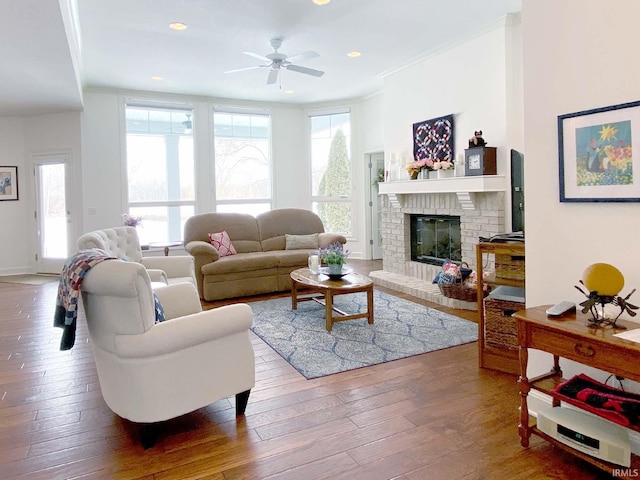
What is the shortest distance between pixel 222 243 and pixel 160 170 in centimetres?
264

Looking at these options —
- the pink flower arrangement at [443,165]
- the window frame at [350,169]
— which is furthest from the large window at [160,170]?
the pink flower arrangement at [443,165]

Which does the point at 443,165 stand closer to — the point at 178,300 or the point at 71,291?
the point at 178,300

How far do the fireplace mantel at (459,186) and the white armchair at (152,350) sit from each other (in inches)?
135

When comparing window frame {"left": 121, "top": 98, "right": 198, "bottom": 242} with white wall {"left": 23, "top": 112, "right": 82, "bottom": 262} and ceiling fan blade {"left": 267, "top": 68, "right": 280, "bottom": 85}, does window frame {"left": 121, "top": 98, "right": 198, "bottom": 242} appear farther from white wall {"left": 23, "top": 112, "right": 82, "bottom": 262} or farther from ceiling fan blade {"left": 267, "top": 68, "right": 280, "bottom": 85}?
ceiling fan blade {"left": 267, "top": 68, "right": 280, "bottom": 85}

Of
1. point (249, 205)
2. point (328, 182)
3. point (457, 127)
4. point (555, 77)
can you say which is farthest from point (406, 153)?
point (555, 77)

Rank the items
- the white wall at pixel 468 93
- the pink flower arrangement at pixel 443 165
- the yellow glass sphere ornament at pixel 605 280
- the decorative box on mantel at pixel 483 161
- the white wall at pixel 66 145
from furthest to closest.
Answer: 1. the white wall at pixel 66 145
2. the pink flower arrangement at pixel 443 165
3. the decorative box on mantel at pixel 483 161
4. the white wall at pixel 468 93
5. the yellow glass sphere ornament at pixel 605 280

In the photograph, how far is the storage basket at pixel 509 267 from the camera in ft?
9.73

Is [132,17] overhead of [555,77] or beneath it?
overhead

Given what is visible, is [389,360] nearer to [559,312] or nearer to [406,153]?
[559,312]

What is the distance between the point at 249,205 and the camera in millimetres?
8438

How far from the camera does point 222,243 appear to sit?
19.1 ft

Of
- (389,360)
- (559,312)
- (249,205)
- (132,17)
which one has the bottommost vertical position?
(389,360)

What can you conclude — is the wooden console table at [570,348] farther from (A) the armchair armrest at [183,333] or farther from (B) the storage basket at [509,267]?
(A) the armchair armrest at [183,333]

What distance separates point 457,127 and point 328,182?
3613 millimetres
